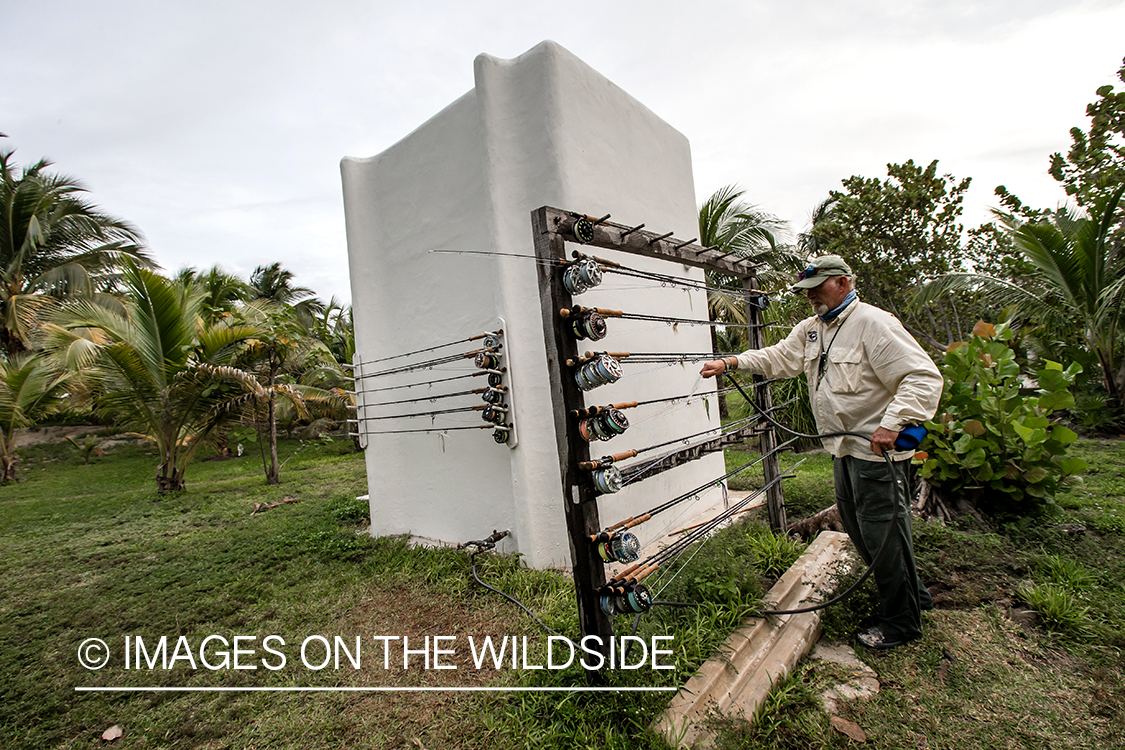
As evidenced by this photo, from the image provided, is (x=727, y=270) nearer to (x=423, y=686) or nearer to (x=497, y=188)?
(x=497, y=188)

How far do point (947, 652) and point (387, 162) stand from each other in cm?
607

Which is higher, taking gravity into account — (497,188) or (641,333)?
(497,188)

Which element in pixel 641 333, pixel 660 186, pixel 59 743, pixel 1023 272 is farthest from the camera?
pixel 1023 272

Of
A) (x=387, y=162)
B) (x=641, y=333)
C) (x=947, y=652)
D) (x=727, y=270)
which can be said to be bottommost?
(x=947, y=652)

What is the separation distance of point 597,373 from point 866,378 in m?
1.43

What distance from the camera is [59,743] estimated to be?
8.49ft

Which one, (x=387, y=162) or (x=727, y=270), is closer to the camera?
(x=727, y=270)

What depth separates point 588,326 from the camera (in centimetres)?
266

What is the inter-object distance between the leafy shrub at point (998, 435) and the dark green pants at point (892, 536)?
1.81m

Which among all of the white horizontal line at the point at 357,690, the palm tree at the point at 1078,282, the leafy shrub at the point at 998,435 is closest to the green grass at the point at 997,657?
the leafy shrub at the point at 998,435

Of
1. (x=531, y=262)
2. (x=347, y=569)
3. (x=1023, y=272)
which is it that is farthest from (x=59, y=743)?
(x=1023, y=272)

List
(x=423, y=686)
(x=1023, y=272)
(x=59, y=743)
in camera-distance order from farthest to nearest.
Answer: (x=1023, y=272)
(x=423, y=686)
(x=59, y=743)

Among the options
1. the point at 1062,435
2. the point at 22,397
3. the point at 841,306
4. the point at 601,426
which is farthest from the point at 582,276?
the point at 22,397

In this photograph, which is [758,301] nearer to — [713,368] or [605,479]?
[713,368]
